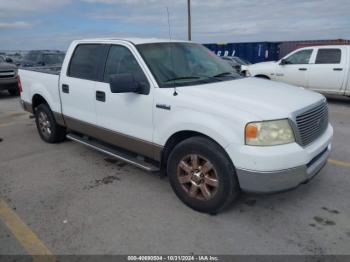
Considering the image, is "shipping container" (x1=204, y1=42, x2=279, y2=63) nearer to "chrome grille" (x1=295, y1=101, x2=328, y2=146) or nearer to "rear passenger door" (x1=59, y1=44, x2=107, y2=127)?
"rear passenger door" (x1=59, y1=44, x2=107, y2=127)

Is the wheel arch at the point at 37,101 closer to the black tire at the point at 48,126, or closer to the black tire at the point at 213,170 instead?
the black tire at the point at 48,126

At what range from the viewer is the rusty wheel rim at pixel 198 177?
3.26 metres

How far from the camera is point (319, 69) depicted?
33.3 feet

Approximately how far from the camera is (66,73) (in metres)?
5.04

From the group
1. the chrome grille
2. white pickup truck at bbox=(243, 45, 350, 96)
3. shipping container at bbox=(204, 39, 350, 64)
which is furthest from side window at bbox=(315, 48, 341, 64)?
shipping container at bbox=(204, 39, 350, 64)

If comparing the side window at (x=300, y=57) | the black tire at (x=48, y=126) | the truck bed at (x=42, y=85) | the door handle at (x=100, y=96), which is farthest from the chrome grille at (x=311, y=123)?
the side window at (x=300, y=57)

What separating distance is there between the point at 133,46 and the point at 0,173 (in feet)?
8.89

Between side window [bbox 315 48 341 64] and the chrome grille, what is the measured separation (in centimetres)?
723

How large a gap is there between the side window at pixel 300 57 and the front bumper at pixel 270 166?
8383 mm

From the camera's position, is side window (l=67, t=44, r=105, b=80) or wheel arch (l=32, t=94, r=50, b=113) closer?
side window (l=67, t=44, r=105, b=80)

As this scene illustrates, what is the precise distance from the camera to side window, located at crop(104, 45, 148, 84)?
3.83 meters

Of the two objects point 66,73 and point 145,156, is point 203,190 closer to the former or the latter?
point 145,156

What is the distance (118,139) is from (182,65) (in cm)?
127

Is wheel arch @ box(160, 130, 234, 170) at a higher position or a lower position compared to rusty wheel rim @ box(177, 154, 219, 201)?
higher
